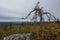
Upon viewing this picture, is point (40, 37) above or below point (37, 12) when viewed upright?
below

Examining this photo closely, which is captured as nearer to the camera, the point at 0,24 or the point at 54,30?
the point at 54,30

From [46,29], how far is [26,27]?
1376 mm

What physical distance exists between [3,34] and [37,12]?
4.68 ft

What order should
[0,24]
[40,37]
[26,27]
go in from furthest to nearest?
1. [0,24]
2. [26,27]
3. [40,37]

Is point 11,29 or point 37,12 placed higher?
point 37,12

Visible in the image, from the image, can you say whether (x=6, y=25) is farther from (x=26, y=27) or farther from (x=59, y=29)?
(x=59, y=29)

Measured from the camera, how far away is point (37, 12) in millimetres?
9414

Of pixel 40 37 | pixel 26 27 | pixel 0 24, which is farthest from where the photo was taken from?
pixel 0 24

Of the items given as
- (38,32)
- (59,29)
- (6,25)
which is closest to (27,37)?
(38,32)

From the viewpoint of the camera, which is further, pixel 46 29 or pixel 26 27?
pixel 26 27

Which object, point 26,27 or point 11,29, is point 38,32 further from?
point 11,29

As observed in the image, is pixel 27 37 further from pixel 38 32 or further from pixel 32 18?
pixel 32 18

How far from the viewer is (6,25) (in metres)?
10.2

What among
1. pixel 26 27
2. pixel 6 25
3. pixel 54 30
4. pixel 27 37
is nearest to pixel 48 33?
pixel 54 30
